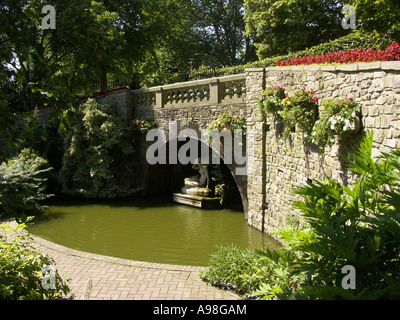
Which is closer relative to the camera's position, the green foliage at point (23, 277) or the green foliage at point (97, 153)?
the green foliage at point (23, 277)

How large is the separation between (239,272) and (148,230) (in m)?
5.12

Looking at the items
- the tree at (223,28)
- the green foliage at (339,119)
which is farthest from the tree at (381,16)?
the tree at (223,28)

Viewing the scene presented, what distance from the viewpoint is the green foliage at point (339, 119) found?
551cm

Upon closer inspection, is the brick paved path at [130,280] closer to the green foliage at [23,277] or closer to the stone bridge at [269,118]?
the green foliage at [23,277]

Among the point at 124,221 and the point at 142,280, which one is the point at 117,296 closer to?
the point at 142,280

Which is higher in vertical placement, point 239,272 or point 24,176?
point 24,176

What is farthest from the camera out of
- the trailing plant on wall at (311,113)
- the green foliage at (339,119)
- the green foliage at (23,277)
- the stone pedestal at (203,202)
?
the stone pedestal at (203,202)

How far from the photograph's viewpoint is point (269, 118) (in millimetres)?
9211

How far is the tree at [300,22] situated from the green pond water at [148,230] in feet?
41.6

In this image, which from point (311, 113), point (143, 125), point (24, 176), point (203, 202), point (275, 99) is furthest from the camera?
point (143, 125)

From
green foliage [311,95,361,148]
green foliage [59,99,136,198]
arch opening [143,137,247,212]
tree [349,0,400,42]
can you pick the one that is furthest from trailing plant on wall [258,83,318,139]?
green foliage [59,99,136,198]

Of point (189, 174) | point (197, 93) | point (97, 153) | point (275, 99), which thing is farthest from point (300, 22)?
point (97, 153)

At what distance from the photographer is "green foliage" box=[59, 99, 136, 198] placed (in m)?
13.7

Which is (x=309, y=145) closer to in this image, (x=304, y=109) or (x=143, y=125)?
(x=304, y=109)
